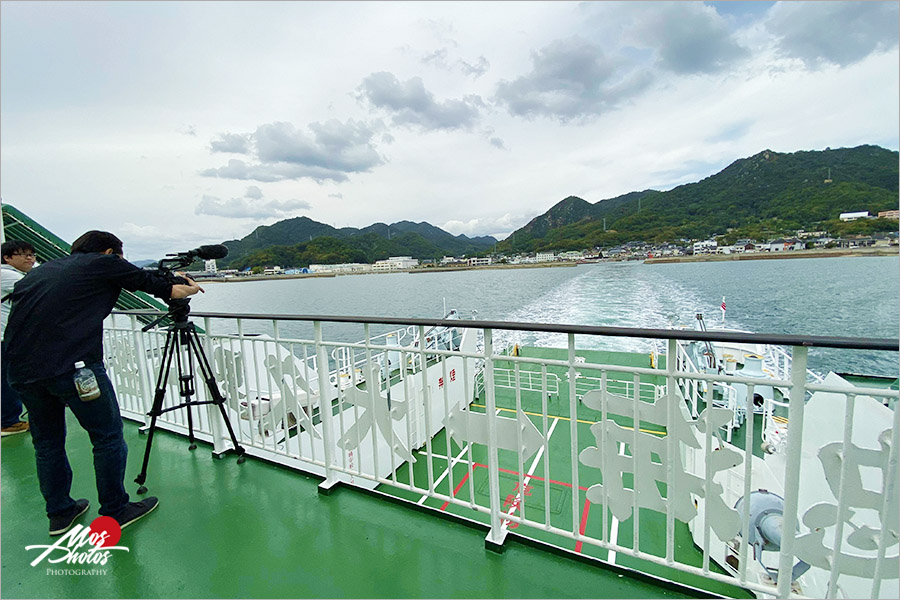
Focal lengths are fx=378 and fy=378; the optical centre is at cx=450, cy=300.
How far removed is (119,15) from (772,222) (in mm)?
48881

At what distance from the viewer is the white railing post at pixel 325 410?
74.4 inches

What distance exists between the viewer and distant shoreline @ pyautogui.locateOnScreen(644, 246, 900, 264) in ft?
121

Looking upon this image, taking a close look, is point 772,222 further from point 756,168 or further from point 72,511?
point 72,511

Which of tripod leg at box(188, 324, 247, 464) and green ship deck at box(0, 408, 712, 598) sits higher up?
tripod leg at box(188, 324, 247, 464)

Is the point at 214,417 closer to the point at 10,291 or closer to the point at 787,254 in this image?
the point at 10,291

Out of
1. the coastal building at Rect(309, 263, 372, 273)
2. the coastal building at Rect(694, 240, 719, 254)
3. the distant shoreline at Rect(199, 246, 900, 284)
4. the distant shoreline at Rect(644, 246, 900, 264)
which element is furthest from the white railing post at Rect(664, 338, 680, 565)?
the distant shoreline at Rect(644, 246, 900, 264)

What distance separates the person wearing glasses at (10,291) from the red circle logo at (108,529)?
0.94m

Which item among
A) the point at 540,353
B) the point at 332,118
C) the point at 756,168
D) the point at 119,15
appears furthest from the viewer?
the point at 756,168

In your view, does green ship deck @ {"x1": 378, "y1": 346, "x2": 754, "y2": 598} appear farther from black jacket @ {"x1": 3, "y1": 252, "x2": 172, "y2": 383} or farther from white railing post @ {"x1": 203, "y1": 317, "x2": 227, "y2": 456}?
black jacket @ {"x1": 3, "y1": 252, "x2": 172, "y2": 383}

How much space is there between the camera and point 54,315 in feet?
4.71

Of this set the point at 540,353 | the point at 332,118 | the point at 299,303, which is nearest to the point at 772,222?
the point at 540,353

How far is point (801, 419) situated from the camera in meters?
1.09

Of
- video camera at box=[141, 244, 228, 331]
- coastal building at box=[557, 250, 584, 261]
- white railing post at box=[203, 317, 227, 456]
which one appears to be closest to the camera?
video camera at box=[141, 244, 228, 331]

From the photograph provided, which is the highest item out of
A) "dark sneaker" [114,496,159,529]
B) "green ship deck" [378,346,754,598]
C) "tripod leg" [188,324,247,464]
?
"tripod leg" [188,324,247,464]
